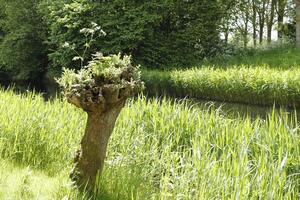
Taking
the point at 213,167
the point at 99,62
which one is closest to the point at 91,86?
the point at 99,62

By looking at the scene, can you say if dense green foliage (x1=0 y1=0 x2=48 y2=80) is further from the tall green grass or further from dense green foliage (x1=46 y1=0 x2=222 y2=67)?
the tall green grass

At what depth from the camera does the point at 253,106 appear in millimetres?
7453

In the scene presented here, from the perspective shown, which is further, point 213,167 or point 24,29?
point 24,29

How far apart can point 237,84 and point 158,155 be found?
14.6 feet

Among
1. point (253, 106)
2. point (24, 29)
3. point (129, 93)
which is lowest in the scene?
point (253, 106)

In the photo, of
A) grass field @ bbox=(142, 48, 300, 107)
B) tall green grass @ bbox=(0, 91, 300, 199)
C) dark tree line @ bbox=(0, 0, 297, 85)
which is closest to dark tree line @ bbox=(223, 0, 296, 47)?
dark tree line @ bbox=(0, 0, 297, 85)

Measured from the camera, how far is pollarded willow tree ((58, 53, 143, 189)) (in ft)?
8.66

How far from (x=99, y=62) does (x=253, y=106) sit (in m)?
5.22

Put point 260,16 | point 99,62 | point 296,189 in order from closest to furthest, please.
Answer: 1. point 296,189
2. point 99,62
3. point 260,16

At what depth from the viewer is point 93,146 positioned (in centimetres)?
281

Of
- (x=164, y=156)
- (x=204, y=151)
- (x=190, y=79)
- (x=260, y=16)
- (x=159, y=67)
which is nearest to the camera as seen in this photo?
(x=204, y=151)

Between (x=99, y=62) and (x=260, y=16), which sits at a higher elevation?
(x=260, y=16)

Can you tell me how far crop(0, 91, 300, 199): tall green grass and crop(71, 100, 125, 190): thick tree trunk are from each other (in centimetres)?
12

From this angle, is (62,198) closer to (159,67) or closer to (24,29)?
(159,67)
